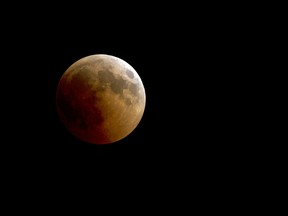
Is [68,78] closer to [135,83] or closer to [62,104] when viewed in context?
[62,104]

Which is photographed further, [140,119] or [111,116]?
[140,119]

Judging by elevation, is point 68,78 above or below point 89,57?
below

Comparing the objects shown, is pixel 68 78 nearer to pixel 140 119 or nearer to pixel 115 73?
pixel 115 73

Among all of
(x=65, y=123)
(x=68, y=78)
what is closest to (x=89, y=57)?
(x=68, y=78)

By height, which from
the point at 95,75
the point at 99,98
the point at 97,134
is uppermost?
the point at 95,75

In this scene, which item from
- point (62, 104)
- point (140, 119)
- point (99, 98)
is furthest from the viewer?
point (140, 119)

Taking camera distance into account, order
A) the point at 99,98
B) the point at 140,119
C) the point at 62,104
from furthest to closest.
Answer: the point at 140,119 → the point at 62,104 → the point at 99,98
